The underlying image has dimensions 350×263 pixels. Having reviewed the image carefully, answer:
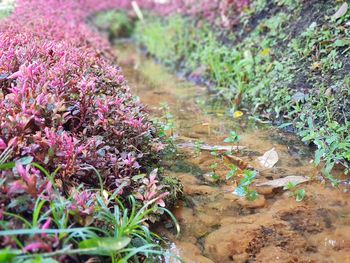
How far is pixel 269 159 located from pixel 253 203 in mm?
703

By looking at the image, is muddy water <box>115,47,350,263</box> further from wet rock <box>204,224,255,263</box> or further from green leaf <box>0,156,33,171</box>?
green leaf <box>0,156,33,171</box>

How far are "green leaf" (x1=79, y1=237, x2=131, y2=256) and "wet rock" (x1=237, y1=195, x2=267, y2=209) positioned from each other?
3.80ft

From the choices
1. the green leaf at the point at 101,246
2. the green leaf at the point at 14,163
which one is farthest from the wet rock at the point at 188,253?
the green leaf at the point at 14,163

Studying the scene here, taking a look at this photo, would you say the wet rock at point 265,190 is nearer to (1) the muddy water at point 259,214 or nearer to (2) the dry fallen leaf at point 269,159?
(1) the muddy water at point 259,214

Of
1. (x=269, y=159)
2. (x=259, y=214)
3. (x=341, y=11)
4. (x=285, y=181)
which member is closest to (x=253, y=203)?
(x=259, y=214)

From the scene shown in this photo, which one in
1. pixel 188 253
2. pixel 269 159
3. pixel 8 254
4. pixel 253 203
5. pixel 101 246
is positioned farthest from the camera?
pixel 269 159

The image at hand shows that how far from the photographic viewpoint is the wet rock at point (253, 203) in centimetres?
275

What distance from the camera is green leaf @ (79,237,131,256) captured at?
178cm

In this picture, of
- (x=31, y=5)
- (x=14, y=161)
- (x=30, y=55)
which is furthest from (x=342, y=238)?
(x=31, y=5)

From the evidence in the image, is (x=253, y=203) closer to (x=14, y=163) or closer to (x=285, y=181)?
(x=285, y=181)

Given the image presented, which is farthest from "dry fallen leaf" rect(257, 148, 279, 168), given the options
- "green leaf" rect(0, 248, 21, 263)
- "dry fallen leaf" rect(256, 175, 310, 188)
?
"green leaf" rect(0, 248, 21, 263)

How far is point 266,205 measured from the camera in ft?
9.07

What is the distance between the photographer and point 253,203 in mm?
2775

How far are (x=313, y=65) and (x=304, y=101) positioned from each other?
464 millimetres
